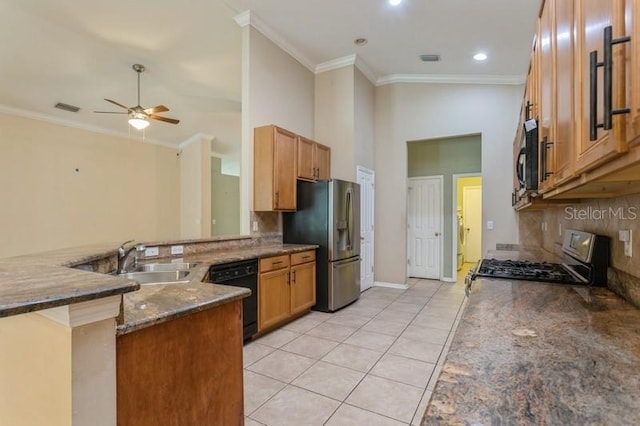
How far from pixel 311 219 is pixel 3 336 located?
3.24 m

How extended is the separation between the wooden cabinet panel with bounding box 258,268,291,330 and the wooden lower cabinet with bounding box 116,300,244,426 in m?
1.77

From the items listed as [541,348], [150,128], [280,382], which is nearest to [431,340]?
[280,382]

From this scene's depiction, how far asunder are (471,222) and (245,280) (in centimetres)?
715

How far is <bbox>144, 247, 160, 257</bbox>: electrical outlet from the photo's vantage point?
2860 millimetres

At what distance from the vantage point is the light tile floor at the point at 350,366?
204cm

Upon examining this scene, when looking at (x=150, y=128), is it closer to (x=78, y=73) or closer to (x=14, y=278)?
(x=78, y=73)

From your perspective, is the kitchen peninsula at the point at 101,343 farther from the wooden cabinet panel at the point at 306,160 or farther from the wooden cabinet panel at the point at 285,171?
the wooden cabinet panel at the point at 306,160

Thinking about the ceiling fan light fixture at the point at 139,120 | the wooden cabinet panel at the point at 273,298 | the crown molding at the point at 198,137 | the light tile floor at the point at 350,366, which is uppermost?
the crown molding at the point at 198,137

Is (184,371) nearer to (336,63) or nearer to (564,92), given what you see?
(564,92)

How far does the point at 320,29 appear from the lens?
4137 millimetres

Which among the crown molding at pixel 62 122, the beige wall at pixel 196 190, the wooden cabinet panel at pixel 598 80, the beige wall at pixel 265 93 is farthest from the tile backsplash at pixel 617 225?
the crown molding at pixel 62 122

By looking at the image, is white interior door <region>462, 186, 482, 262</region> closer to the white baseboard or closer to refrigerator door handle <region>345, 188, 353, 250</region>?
the white baseboard

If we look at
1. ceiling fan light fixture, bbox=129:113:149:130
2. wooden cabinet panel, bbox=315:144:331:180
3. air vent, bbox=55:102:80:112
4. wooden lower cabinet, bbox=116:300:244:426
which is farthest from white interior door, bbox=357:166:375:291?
air vent, bbox=55:102:80:112

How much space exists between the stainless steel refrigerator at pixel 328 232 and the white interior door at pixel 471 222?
5206 millimetres
